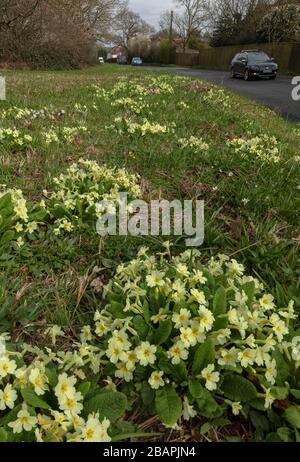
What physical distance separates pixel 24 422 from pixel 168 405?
0.65m

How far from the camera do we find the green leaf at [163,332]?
2.14m

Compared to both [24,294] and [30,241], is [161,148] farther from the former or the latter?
[24,294]

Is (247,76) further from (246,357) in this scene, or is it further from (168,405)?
(168,405)

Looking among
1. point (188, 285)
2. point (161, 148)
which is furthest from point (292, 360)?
point (161, 148)

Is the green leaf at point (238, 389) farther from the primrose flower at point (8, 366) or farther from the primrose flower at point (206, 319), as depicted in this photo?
the primrose flower at point (8, 366)

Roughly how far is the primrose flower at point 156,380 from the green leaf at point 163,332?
0.16 metres

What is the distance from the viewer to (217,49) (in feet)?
175

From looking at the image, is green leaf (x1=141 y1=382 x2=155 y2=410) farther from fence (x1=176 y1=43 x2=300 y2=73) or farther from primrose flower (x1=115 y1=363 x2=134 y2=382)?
fence (x1=176 y1=43 x2=300 y2=73)

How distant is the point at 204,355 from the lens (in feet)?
6.73

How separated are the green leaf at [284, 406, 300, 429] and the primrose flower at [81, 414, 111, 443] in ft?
2.69

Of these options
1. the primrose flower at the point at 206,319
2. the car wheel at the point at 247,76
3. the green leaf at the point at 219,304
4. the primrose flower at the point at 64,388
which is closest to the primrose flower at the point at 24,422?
the primrose flower at the point at 64,388

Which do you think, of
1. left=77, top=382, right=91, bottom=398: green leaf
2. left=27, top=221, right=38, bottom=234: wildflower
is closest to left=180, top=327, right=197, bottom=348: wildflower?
left=77, top=382, right=91, bottom=398: green leaf

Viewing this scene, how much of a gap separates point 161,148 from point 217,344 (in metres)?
3.70

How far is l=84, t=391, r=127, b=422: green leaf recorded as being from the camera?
190 centimetres
